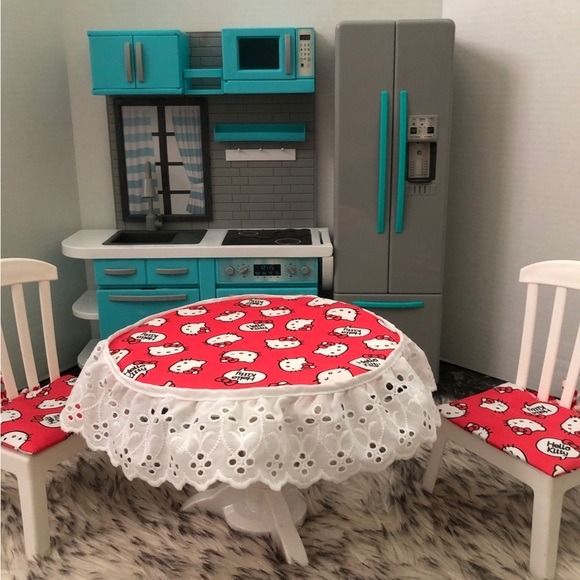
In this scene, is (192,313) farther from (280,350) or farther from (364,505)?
(364,505)

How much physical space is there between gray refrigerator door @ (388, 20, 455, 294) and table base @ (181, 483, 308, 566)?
1.38 metres

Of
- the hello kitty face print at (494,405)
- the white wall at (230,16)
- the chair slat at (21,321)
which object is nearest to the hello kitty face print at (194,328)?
the chair slat at (21,321)

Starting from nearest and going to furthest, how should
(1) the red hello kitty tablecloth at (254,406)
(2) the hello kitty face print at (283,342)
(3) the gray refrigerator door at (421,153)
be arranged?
1. (1) the red hello kitty tablecloth at (254,406)
2. (2) the hello kitty face print at (283,342)
3. (3) the gray refrigerator door at (421,153)

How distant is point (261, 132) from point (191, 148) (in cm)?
42

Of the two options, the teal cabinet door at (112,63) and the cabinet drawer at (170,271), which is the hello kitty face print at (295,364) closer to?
the cabinet drawer at (170,271)

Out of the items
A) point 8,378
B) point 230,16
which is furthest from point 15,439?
point 230,16

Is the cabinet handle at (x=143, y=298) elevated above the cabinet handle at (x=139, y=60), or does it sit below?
below

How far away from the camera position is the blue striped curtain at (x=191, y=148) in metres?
3.65

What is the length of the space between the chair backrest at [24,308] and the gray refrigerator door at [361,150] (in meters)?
1.45

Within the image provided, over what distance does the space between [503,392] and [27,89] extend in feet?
8.87

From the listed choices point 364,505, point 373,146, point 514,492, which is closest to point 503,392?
point 514,492

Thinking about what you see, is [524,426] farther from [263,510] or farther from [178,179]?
[178,179]

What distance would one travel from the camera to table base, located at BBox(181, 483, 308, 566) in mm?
2135

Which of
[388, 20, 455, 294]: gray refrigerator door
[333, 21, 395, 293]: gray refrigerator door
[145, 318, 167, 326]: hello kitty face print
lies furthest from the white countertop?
[145, 318, 167, 326]: hello kitty face print
